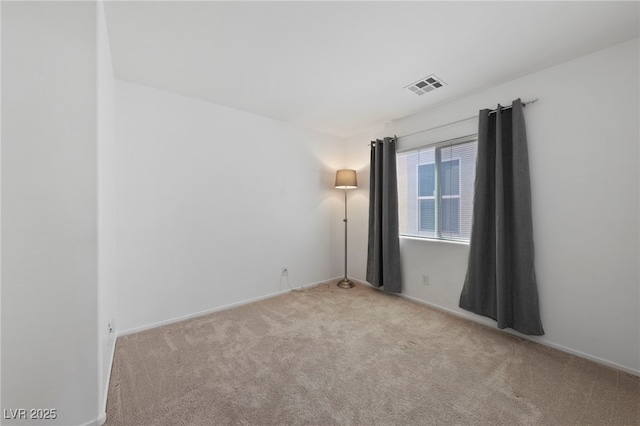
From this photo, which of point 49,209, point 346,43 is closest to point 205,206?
point 49,209

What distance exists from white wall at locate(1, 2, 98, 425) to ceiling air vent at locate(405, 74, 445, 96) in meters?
2.37

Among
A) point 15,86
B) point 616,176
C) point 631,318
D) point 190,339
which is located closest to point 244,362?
point 190,339

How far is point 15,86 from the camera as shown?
121 cm

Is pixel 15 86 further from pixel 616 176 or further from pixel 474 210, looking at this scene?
pixel 616 176

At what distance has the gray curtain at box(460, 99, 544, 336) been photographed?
2.21 m

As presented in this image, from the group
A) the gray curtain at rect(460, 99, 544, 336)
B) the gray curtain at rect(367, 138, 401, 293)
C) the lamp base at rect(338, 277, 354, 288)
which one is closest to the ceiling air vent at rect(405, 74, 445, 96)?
the gray curtain at rect(460, 99, 544, 336)

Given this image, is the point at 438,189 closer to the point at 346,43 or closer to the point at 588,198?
the point at 588,198

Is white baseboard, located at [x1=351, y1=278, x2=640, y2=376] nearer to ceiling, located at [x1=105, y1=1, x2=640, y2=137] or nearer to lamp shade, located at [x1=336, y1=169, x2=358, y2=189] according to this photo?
lamp shade, located at [x1=336, y1=169, x2=358, y2=189]

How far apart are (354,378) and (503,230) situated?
181 cm

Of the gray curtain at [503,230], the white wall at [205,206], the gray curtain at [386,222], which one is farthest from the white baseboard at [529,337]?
the white wall at [205,206]

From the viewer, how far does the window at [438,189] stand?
272cm

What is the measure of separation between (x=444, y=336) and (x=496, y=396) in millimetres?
747

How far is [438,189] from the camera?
2967 mm

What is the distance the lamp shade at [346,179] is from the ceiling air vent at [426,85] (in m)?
1.41
